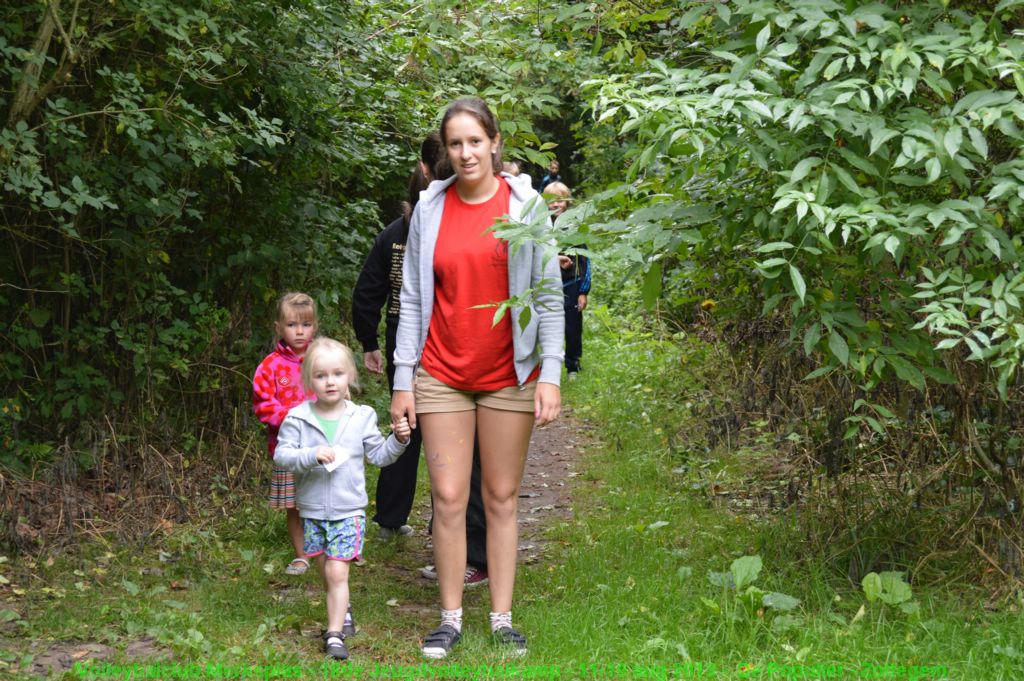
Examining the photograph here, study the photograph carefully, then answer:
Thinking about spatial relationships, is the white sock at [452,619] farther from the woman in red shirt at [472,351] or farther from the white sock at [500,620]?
the white sock at [500,620]

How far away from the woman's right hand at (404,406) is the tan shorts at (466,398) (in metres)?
0.04

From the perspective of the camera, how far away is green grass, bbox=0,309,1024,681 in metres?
4.18

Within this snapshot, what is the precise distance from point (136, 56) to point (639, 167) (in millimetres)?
3722

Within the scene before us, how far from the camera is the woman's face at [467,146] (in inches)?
170

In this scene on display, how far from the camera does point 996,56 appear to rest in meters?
3.55

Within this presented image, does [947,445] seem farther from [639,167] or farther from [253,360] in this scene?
[253,360]

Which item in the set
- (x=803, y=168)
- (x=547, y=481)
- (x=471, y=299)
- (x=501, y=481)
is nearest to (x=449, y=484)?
(x=501, y=481)

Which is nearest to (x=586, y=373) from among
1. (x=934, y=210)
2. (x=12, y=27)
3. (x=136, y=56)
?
(x=136, y=56)

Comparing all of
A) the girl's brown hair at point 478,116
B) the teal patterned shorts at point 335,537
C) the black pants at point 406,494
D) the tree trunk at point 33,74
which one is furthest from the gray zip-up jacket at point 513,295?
the tree trunk at point 33,74

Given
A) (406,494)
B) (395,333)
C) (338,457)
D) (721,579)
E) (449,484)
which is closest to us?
(449,484)

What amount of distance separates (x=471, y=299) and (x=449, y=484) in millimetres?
750

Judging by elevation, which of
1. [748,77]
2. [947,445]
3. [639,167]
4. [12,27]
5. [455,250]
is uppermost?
[12,27]

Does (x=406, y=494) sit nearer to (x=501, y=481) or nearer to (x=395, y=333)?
(x=395, y=333)

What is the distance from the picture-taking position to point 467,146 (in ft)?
14.2
